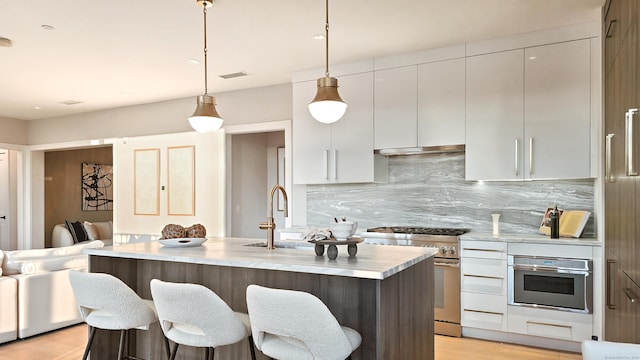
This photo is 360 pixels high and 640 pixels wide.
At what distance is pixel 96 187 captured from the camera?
32.4 ft

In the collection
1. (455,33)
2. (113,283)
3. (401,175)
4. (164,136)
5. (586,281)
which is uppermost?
(455,33)

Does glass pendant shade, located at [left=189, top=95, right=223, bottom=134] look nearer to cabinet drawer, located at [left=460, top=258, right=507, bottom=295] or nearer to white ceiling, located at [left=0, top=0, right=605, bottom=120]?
white ceiling, located at [left=0, top=0, right=605, bottom=120]

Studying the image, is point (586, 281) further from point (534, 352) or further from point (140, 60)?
point (140, 60)

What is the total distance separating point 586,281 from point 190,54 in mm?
3950

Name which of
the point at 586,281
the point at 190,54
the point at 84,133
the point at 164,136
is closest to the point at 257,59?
the point at 190,54

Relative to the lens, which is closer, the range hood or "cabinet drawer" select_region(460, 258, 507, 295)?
"cabinet drawer" select_region(460, 258, 507, 295)

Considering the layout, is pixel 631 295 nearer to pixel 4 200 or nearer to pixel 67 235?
pixel 67 235

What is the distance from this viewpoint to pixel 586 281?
3.54 metres

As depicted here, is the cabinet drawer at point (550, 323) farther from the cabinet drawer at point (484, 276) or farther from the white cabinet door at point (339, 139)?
the white cabinet door at point (339, 139)

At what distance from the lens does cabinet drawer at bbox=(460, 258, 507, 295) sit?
12.6ft

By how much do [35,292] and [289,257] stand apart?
118 inches

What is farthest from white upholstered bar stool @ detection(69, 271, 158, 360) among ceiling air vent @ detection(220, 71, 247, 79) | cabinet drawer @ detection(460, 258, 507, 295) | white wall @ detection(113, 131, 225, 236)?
white wall @ detection(113, 131, 225, 236)

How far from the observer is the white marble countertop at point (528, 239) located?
3564 mm

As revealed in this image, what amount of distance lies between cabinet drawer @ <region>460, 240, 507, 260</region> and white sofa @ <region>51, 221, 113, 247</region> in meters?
6.62
